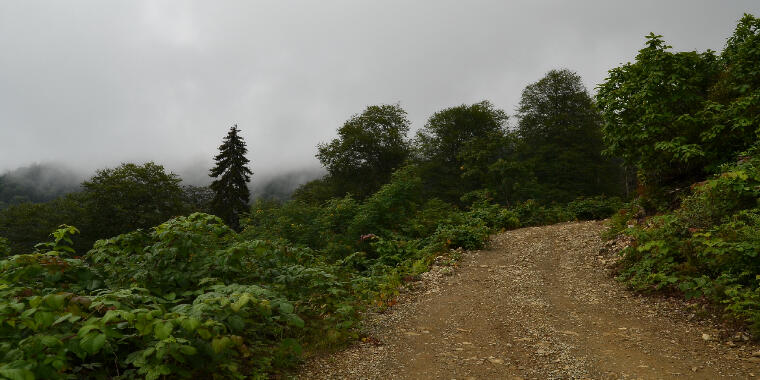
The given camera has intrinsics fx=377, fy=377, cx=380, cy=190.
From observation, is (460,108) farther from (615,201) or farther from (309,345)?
(309,345)

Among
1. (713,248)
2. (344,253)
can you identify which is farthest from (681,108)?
(344,253)

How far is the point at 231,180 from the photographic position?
1344 inches

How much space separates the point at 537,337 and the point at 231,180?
32.8 meters

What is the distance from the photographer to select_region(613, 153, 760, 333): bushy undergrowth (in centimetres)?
555

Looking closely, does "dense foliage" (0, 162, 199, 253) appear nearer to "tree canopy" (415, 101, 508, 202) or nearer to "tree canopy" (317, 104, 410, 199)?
"tree canopy" (317, 104, 410, 199)

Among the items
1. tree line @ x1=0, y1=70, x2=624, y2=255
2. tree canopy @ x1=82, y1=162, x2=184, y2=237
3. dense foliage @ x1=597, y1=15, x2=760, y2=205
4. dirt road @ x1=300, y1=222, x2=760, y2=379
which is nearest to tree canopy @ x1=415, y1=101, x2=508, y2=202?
A: tree line @ x1=0, y1=70, x2=624, y2=255

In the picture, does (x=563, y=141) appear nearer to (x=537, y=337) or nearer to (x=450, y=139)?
(x=450, y=139)

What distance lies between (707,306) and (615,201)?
1482 centimetres

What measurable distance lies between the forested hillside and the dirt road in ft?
1.59

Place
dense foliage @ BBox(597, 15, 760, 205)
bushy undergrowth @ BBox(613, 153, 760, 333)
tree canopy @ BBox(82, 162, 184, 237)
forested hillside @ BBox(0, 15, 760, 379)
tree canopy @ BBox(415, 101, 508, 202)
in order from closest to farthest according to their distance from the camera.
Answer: forested hillside @ BBox(0, 15, 760, 379), bushy undergrowth @ BBox(613, 153, 760, 333), dense foliage @ BBox(597, 15, 760, 205), tree canopy @ BBox(415, 101, 508, 202), tree canopy @ BBox(82, 162, 184, 237)

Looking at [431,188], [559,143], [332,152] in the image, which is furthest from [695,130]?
[332,152]

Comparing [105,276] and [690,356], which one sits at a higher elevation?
[105,276]

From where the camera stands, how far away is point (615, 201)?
746 inches

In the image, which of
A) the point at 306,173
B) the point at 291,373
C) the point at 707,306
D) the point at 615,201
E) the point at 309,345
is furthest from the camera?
the point at 306,173
